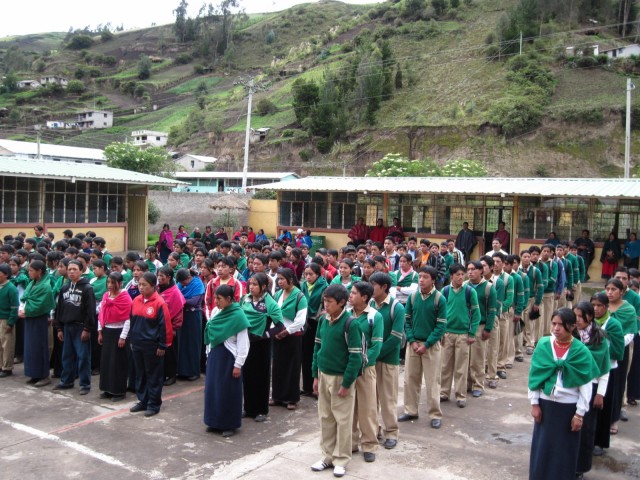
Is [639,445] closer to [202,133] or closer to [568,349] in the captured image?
[568,349]

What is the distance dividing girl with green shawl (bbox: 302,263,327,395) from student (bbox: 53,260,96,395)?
251cm

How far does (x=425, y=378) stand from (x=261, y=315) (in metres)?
1.81

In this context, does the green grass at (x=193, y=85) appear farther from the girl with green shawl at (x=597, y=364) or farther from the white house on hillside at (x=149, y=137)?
the girl with green shawl at (x=597, y=364)

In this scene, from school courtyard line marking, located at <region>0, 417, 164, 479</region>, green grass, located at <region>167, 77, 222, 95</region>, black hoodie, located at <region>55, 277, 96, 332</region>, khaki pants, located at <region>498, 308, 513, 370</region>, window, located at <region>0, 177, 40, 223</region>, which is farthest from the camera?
green grass, located at <region>167, 77, 222, 95</region>

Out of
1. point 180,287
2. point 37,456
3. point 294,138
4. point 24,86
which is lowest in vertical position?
point 37,456

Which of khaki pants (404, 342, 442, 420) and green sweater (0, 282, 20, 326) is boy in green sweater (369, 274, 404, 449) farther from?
green sweater (0, 282, 20, 326)

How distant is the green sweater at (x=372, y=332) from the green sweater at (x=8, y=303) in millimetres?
4858

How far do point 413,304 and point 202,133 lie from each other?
5883 cm

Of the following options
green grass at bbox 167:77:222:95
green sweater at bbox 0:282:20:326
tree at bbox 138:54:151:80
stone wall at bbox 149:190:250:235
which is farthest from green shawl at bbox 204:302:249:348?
tree at bbox 138:54:151:80

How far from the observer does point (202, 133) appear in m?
62.7

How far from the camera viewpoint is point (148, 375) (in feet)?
21.1

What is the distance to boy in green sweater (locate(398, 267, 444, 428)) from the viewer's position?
6246 millimetres

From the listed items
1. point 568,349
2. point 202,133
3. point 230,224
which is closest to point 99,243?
point 568,349

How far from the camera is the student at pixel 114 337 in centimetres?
683
